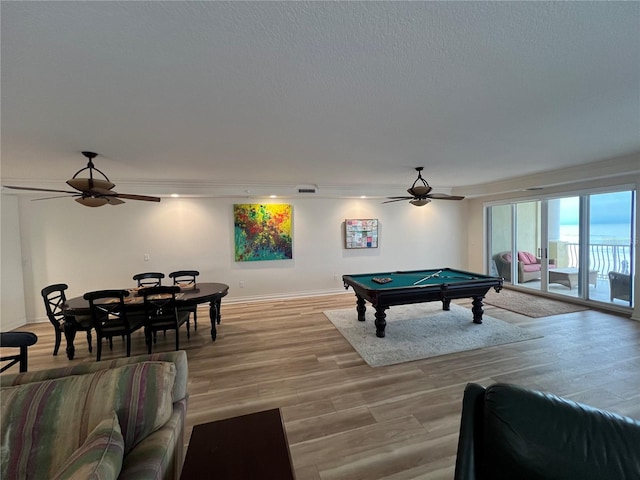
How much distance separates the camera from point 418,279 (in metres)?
4.34

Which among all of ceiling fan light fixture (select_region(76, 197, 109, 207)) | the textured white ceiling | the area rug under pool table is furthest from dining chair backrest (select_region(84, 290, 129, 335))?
the area rug under pool table

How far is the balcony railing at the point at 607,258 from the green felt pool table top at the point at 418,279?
2.59 metres

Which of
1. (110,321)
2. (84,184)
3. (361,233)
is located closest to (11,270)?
(110,321)

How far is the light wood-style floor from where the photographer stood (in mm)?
1880

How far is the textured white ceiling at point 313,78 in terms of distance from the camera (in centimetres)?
124

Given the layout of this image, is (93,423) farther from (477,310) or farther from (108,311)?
(477,310)

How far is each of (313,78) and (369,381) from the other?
2.78 m

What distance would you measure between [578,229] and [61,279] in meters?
10.0

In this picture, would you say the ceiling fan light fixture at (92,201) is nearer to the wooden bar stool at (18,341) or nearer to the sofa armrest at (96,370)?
the wooden bar stool at (18,341)

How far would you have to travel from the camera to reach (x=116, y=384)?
3.90ft

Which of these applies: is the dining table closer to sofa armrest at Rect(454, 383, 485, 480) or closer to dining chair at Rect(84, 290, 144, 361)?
dining chair at Rect(84, 290, 144, 361)

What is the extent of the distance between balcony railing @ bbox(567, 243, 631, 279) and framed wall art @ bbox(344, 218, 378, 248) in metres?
4.07

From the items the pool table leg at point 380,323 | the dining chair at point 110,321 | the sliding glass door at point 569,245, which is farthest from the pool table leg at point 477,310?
the dining chair at point 110,321

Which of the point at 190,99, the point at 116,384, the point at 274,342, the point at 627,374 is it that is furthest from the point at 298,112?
the point at 627,374
